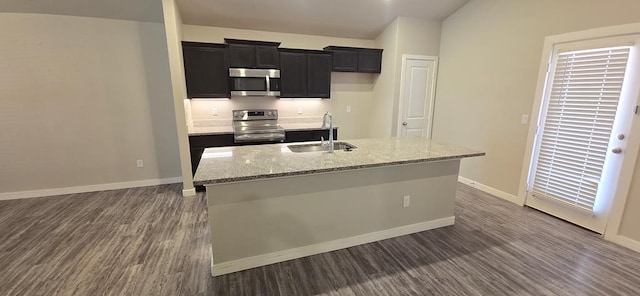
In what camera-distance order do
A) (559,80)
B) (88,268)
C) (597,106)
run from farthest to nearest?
(559,80) < (597,106) < (88,268)

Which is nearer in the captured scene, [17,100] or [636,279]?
[636,279]

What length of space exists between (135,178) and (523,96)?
5.73 m

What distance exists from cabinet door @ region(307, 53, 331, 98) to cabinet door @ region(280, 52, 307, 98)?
0.31 feet

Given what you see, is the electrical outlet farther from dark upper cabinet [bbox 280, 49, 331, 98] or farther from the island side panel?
dark upper cabinet [bbox 280, 49, 331, 98]

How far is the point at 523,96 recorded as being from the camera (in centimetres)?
353

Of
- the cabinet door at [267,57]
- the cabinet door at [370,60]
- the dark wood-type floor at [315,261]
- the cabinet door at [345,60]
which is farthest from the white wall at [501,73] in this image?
the cabinet door at [267,57]

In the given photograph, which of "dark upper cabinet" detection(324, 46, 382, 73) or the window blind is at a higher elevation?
"dark upper cabinet" detection(324, 46, 382, 73)

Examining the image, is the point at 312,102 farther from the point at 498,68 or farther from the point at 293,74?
the point at 498,68

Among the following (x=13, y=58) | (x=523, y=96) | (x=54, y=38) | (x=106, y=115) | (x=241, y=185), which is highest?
(x=54, y=38)

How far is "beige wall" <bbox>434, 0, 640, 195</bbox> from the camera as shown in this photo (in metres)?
3.10

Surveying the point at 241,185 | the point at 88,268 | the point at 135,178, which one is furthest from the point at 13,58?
the point at 241,185

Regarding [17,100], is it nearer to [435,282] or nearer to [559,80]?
[435,282]

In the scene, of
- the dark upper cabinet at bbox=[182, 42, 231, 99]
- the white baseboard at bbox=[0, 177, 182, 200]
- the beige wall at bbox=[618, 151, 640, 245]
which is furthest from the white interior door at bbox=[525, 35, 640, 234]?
the white baseboard at bbox=[0, 177, 182, 200]

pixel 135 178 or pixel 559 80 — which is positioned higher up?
pixel 559 80
